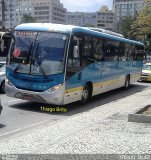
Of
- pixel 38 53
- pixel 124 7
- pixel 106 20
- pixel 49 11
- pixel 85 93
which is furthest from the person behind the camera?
pixel 106 20

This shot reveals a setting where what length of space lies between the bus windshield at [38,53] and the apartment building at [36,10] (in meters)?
71.1

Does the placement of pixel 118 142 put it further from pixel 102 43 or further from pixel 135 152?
pixel 102 43

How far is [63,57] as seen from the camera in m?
12.8

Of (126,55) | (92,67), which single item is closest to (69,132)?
(92,67)

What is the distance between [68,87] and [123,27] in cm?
5336

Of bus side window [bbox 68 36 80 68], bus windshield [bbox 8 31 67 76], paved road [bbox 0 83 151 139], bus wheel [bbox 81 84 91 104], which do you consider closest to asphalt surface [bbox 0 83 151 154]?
paved road [bbox 0 83 151 139]

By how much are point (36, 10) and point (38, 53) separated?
80.2 m

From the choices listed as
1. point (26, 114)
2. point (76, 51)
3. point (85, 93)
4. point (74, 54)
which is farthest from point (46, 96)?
point (85, 93)

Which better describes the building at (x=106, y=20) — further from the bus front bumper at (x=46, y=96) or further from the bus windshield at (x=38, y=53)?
the bus front bumper at (x=46, y=96)

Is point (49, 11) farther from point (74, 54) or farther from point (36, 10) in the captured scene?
point (74, 54)

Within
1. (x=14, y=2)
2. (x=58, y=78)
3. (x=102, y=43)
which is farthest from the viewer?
(x=14, y=2)

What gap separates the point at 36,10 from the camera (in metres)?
91.2

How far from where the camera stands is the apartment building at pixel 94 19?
90.8 metres

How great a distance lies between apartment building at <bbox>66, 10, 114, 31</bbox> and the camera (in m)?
90.8
